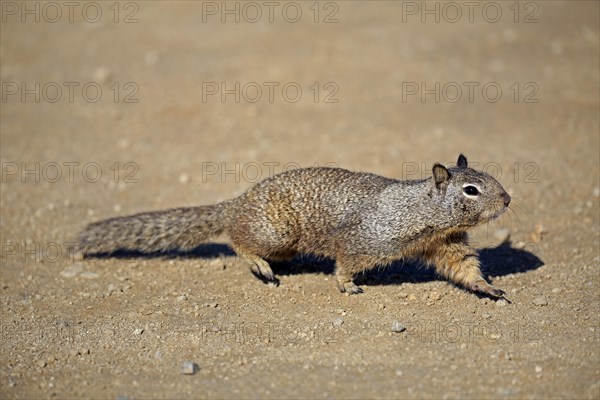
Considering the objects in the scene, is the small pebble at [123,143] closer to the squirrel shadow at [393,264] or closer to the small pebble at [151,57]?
the small pebble at [151,57]

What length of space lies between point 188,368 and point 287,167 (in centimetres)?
524

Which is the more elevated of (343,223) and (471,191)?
(471,191)

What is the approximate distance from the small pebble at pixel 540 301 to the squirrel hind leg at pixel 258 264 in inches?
105

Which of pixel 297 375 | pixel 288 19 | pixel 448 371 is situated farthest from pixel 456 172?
pixel 288 19

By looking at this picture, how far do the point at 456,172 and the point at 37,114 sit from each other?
931 centimetres

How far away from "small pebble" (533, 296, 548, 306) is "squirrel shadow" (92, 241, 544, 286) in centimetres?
74

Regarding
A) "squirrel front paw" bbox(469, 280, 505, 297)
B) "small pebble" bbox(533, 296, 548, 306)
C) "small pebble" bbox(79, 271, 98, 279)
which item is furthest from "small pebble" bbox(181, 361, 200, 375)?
"small pebble" bbox(533, 296, 548, 306)

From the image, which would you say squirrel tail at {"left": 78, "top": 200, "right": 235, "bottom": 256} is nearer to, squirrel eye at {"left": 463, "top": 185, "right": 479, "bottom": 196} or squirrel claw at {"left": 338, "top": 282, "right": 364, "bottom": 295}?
squirrel claw at {"left": 338, "top": 282, "right": 364, "bottom": 295}

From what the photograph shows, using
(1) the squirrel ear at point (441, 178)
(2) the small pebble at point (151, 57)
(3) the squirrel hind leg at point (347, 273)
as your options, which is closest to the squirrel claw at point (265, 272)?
(3) the squirrel hind leg at point (347, 273)

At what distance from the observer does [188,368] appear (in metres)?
5.88

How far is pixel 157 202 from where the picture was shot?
32.4 ft

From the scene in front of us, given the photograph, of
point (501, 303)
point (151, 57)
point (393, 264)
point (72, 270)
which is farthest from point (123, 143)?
point (501, 303)

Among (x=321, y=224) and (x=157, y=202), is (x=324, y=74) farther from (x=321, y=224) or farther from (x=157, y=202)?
(x=321, y=224)

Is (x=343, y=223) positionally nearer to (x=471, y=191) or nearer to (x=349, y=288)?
(x=349, y=288)
